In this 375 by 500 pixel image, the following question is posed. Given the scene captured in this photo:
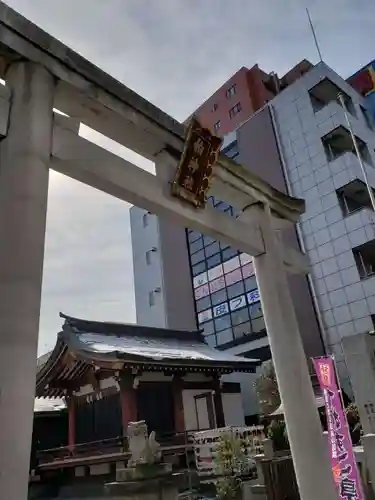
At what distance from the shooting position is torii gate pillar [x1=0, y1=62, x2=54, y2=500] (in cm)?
271

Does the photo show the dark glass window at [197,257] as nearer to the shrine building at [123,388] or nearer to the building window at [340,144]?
the building window at [340,144]

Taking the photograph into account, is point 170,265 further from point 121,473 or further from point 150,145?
point 150,145

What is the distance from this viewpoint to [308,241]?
852 inches

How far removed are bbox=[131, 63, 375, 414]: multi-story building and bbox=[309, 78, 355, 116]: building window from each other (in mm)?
59

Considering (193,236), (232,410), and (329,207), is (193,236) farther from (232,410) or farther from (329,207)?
(232,410)

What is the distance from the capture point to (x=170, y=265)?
29859 mm

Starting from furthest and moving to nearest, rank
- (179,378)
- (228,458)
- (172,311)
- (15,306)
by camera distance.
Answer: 1. (172,311)
2. (179,378)
3. (228,458)
4. (15,306)

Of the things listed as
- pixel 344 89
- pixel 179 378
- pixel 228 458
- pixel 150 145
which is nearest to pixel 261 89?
pixel 344 89

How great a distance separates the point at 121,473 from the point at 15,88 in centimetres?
670

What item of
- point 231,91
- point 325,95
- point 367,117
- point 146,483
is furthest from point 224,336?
point 231,91

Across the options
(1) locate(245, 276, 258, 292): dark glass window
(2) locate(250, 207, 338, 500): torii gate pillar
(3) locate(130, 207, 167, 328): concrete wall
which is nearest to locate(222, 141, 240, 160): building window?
(1) locate(245, 276, 258, 292): dark glass window

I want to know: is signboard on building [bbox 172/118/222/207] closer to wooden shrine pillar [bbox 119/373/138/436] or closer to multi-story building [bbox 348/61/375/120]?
wooden shrine pillar [bbox 119/373/138/436]

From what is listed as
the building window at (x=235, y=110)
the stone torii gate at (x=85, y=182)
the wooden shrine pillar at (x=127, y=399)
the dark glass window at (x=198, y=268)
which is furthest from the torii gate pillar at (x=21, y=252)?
the building window at (x=235, y=110)

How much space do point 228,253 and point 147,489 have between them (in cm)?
1935
